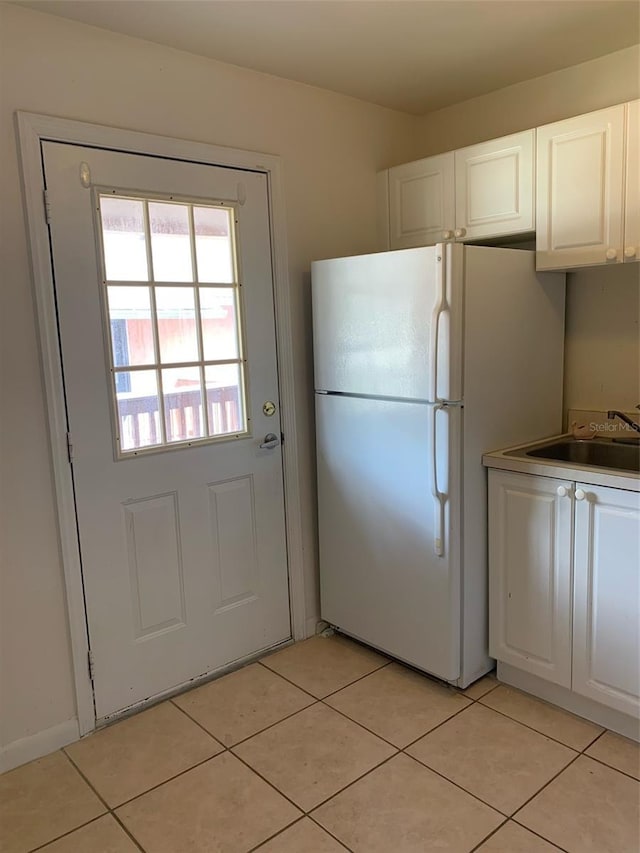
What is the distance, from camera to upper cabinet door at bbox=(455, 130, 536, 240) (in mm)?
2420

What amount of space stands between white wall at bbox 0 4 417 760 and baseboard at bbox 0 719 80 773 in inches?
1.0

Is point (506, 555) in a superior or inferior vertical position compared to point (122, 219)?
inferior

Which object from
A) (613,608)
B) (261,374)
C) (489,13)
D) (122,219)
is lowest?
(613,608)

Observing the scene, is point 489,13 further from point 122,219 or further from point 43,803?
point 43,803

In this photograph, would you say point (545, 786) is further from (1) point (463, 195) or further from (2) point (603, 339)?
(1) point (463, 195)

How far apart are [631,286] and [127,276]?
1.92m

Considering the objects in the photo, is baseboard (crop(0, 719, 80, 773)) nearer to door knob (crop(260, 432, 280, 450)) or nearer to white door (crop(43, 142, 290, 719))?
white door (crop(43, 142, 290, 719))

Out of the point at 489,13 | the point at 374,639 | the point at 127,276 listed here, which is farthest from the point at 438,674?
the point at 489,13

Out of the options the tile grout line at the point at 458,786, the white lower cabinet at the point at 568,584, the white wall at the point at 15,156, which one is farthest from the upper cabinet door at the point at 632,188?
the tile grout line at the point at 458,786

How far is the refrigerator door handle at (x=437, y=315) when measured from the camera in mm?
2209

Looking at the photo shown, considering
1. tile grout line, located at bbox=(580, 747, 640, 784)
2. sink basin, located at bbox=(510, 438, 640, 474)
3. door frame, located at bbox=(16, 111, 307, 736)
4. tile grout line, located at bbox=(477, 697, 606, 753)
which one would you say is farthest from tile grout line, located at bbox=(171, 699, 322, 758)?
sink basin, located at bbox=(510, 438, 640, 474)

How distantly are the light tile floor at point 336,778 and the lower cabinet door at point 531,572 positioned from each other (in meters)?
0.20

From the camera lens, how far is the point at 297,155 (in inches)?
105

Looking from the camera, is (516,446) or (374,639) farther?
(374,639)
